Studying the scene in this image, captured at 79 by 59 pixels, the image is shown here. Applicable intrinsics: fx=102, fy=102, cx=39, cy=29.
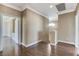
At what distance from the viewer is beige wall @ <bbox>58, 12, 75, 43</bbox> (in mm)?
1692

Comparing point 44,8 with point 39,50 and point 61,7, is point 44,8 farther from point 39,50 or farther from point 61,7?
point 39,50

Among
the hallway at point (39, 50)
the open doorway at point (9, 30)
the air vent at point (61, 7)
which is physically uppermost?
the air vent at point (61, 7)

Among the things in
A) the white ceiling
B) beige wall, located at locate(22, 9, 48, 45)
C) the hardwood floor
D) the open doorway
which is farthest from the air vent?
the open doorway

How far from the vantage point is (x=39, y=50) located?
5.61ft

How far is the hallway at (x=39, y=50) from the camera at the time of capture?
1692 mm

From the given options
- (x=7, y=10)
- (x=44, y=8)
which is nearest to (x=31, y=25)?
(x=44, y=8)

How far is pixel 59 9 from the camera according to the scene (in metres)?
1.71

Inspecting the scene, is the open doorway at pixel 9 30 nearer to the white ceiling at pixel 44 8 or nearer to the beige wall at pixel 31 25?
the beige wall at pixel 31 25

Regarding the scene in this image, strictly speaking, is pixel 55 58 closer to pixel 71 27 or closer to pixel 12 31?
pixel 71 27

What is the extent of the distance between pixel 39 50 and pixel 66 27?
597mm

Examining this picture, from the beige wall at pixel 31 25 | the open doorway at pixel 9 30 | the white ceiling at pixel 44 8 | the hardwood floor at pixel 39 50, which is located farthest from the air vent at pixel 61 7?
the open doorway at pixel 9 30

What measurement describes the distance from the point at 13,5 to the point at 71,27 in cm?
103

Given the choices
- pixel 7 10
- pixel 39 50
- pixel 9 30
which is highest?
pixel 7 10

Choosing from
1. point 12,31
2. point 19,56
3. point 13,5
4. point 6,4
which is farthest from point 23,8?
point 19,56
